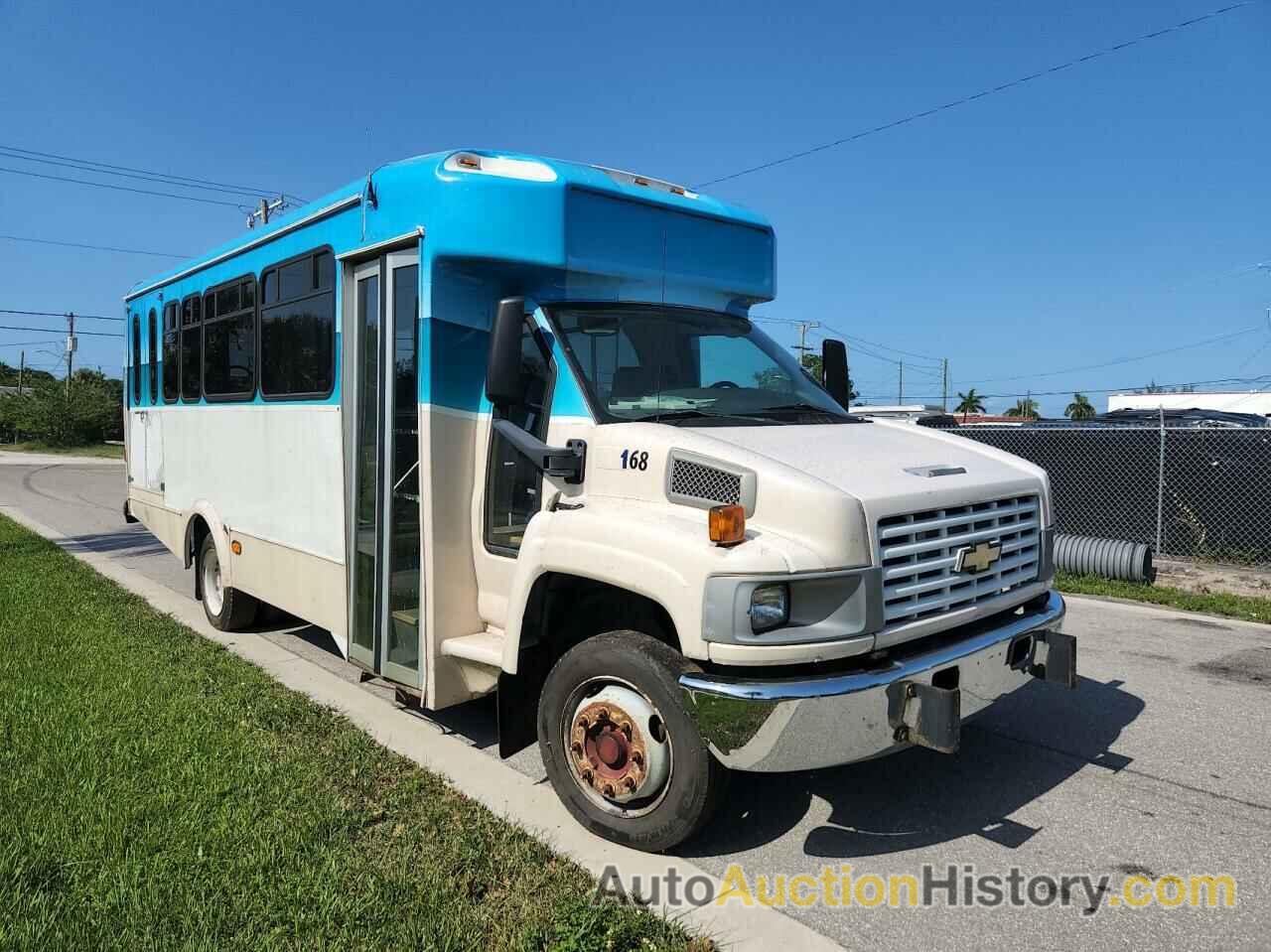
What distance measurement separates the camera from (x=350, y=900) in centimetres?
318

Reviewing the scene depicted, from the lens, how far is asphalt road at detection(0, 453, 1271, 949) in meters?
3.25

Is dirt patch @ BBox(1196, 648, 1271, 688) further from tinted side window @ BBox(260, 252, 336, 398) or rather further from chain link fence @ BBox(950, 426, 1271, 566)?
tinted side window @ BBox(260, 252, 336, 398)

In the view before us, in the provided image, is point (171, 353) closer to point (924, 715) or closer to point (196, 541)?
point (196, 541)

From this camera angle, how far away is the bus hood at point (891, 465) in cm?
351

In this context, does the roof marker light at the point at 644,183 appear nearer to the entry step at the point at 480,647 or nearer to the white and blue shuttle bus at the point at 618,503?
the white and blue shuttle bus at the point at 618,503

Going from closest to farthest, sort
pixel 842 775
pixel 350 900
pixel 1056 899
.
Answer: pixel 350 900 → pixel 1056 899 → pixel 842 775

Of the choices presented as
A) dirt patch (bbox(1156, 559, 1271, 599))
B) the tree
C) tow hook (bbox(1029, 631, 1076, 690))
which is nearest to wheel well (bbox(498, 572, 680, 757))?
tow hook (bbox(1029, 631, 1076, 690))

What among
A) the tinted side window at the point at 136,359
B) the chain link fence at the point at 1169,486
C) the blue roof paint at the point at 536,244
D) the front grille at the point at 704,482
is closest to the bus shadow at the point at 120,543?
the tinted side window at the point at 136,359

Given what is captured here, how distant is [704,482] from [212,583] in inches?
230

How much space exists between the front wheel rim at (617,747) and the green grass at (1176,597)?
23.9 ft

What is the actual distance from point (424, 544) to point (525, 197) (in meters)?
1.79

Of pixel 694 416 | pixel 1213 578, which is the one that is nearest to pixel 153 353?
pixel 694 416

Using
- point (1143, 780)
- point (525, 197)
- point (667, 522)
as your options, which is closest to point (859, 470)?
point (667, 522)

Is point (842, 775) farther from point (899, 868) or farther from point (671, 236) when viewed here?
point (671, 236)
